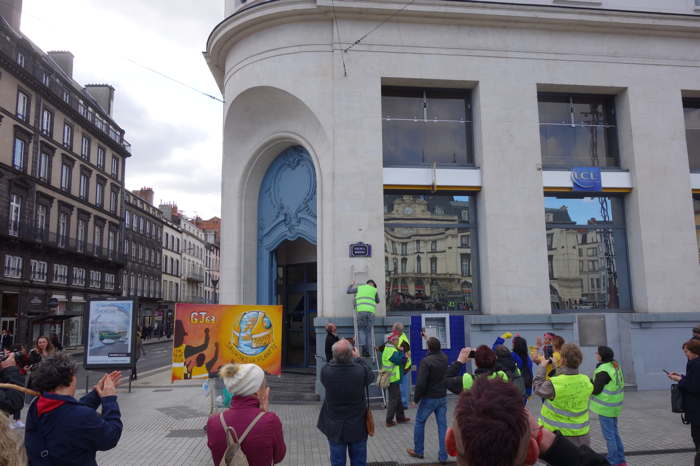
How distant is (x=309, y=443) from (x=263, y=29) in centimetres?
1085

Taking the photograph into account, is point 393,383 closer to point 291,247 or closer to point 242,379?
point 242,379

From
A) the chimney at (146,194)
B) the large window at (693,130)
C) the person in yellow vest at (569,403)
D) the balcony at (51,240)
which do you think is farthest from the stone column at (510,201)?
the chimney at (146,194)

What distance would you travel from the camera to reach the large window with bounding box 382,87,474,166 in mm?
14594

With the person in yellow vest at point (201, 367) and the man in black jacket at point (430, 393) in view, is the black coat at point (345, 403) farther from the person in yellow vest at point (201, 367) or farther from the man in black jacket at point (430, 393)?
the person in yellow vest at point (201, 367)

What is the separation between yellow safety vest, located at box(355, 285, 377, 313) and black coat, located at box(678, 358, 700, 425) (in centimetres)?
674

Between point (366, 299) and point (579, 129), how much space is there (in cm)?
842

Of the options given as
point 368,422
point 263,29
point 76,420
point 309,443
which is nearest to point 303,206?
point 263,29

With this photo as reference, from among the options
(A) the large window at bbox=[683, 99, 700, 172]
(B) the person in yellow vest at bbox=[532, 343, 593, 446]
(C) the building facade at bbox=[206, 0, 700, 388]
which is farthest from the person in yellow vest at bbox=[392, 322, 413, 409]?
(A) the large window at bbox=[683, 99, 700, 172]

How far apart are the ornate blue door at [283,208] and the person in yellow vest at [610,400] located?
362 inches

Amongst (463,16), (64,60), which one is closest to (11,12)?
(64,60)

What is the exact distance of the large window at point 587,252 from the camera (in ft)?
47.0

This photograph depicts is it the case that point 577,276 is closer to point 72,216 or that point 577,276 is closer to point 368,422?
point 368,422

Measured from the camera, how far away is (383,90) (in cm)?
1473

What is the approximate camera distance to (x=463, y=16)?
Result: 14055mm
